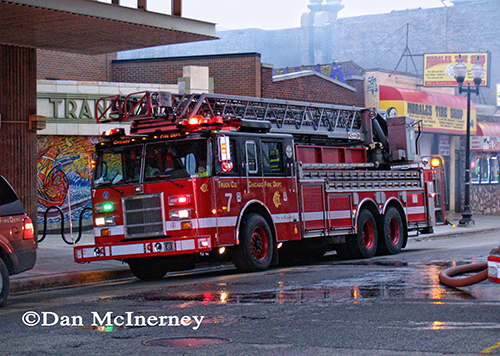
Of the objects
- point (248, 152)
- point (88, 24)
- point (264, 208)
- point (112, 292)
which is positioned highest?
point (88, 24)

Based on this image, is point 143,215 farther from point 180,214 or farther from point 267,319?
point 267,319

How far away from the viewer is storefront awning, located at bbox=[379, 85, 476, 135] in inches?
1321

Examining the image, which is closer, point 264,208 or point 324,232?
point 264,208

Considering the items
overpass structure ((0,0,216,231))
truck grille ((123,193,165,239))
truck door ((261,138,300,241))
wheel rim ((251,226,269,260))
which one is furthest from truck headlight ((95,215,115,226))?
overpass structure ((0,0,216,231))

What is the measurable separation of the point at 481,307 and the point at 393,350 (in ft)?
7.97

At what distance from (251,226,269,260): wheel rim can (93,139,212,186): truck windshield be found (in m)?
1.70

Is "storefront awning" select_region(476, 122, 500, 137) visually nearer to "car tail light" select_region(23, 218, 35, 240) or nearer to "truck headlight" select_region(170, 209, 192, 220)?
"truck headlight" select_region(170, 209, 192, 220)

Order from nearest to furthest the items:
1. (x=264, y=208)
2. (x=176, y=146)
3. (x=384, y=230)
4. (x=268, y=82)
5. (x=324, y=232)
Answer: (x=176, y=146) → (x=264, y=208) → (x=324, y=232) → (x=384, y=230) → (x=268, y=82)

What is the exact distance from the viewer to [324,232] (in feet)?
50.7

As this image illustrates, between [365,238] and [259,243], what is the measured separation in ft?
14.3

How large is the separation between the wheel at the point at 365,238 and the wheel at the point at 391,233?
245 millimetres

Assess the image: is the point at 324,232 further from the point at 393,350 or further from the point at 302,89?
the point at 302,89

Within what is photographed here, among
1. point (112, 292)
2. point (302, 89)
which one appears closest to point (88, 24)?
point (112, 292)

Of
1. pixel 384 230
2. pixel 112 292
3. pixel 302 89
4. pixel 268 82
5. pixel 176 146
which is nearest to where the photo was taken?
pixel 112 292
